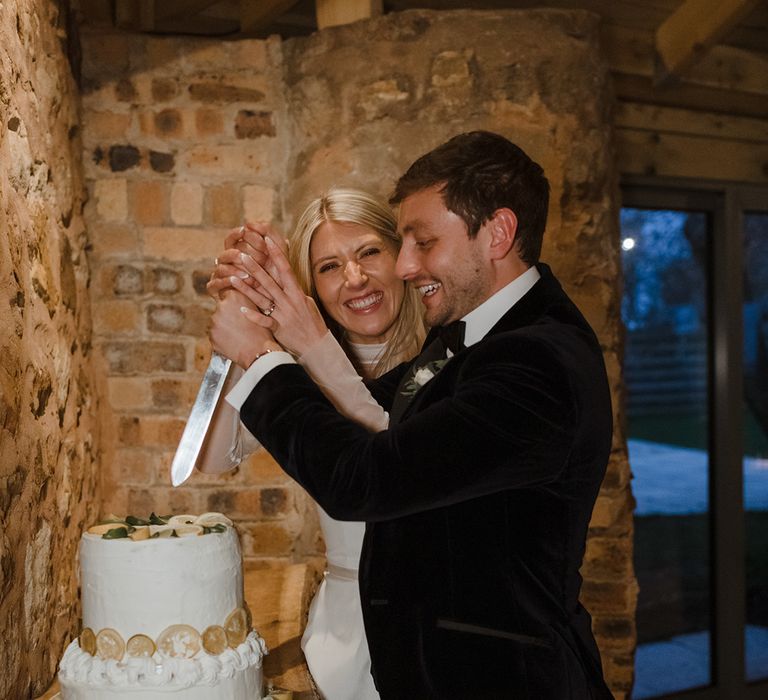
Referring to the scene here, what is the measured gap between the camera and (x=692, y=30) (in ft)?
10.1

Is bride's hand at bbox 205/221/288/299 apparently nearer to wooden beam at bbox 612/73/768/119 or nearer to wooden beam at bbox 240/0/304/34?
wooden beam at bbox 240/0/304/34

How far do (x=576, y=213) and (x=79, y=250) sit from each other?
157cm

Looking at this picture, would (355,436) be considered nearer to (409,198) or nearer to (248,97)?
(409,198)

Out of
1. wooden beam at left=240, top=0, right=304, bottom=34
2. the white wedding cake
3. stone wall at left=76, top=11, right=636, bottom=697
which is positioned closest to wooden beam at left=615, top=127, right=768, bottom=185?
stone wall at left=76, top=11, right=636, bottom=697

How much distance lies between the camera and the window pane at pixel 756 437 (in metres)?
→ 3.98

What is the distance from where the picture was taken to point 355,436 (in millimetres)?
1179

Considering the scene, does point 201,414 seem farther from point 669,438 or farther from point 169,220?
point 669,438

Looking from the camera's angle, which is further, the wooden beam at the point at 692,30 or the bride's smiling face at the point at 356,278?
the wooden beam at the point at 692,30

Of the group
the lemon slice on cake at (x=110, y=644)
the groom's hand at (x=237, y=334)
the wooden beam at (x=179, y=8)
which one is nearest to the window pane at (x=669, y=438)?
the wooden beam at (x=179, y=8)

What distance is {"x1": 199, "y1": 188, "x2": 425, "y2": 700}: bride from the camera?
4.72 ft

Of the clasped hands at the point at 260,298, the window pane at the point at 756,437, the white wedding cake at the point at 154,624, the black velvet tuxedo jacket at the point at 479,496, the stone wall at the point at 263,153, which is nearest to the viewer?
the black velvet tuxedo jacket at the point at 479,496

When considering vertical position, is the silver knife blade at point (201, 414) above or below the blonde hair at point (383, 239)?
below

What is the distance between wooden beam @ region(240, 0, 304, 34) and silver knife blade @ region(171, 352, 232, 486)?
5.78 ft

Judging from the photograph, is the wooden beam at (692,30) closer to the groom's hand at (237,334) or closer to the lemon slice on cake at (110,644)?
the groom's hand at (237,334)
